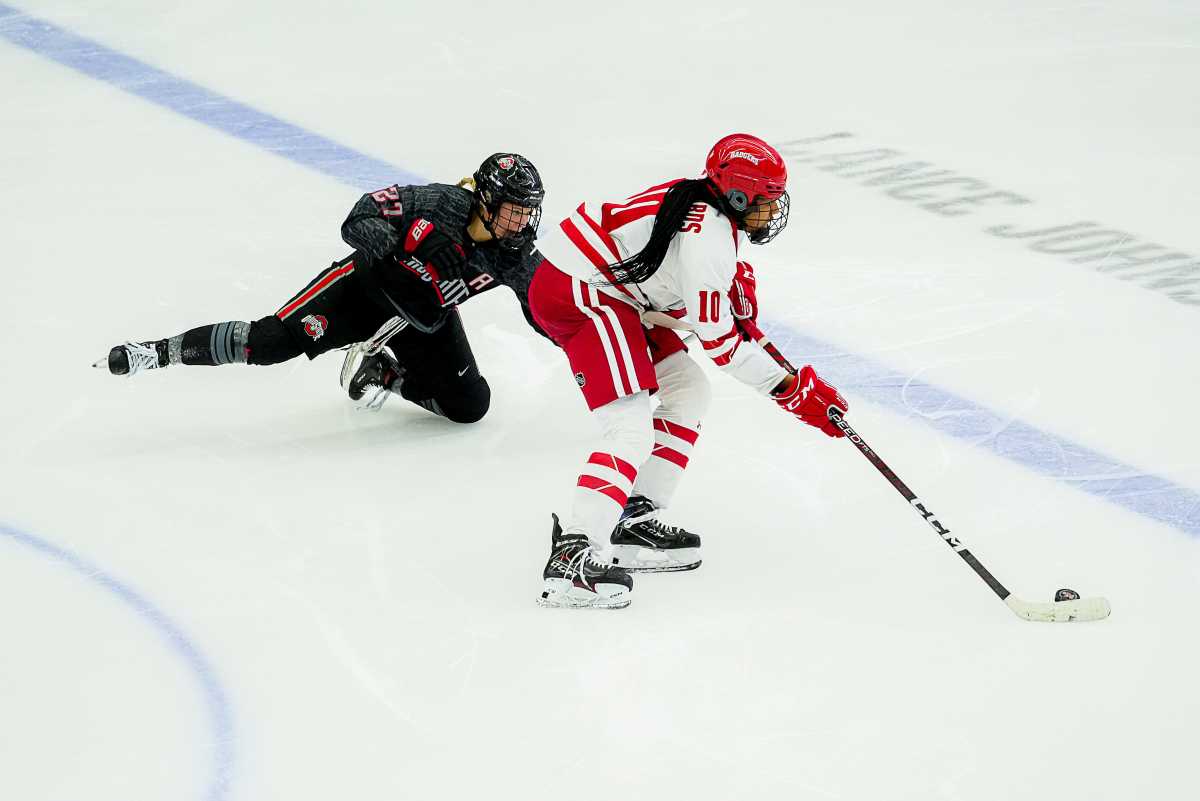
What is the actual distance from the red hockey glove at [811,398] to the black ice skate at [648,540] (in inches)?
17.0

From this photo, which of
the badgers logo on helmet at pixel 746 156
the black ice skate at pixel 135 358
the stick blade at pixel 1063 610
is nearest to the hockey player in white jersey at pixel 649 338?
the badgers logo on helmet at pixel 746 156

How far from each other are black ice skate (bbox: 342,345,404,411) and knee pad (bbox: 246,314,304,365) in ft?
0.67

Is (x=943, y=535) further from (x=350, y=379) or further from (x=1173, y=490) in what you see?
(x=350, y=379)

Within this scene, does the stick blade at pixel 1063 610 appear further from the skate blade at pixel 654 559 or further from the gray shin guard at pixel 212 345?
the gray shin guard at pixel 212 345

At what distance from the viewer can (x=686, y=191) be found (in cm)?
333

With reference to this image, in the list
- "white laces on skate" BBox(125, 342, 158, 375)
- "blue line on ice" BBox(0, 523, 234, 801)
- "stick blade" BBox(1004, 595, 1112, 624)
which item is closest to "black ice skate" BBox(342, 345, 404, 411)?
"white laces on skate" BBox(125, 342, 158, 375)

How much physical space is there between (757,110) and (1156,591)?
402 centimetres

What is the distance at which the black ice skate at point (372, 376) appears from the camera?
4375 millimetres

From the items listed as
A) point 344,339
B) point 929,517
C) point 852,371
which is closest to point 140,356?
point 344,339

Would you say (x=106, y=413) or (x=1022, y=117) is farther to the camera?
(x=1022, y=117)

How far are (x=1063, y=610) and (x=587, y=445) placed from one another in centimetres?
152

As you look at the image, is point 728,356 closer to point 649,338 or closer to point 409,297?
point 649,338

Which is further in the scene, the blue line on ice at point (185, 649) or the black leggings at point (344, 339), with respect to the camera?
the black leggings at point (344, 339)

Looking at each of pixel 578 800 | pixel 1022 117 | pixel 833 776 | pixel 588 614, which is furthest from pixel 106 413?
pixel 1022 117
